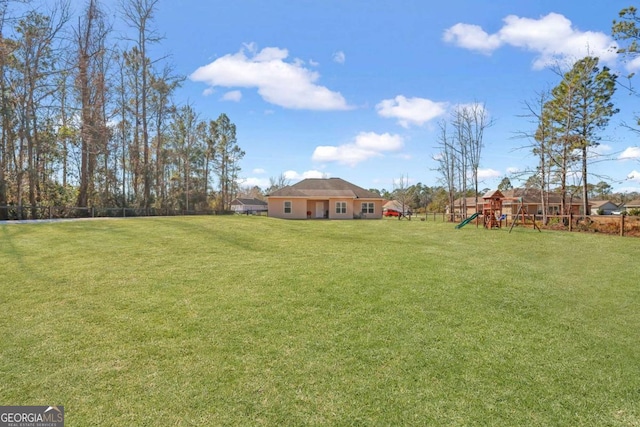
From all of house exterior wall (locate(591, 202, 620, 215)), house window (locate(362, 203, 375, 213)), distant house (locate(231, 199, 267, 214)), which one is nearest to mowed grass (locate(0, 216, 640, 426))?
house window (locate(362, 203, 375, 213))

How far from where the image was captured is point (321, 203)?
29531 millimetres

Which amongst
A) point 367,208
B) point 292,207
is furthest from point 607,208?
point 292,207

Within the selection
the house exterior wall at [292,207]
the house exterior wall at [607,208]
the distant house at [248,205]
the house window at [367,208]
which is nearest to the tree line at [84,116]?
the house exterior wall at [292,207]

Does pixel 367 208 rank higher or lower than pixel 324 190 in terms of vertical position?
lower

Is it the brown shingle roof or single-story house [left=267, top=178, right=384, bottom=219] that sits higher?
the brown shingle roof

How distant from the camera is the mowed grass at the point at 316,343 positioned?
2621 millimetres

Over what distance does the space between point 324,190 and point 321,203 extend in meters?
1.55

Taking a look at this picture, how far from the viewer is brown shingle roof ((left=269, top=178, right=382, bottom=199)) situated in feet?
95.3

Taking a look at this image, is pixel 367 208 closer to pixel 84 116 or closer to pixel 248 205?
pixel 84 116

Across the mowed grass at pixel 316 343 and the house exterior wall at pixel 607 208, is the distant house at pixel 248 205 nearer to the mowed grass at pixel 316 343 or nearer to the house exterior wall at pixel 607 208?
the mowed grass at pixel 316 343

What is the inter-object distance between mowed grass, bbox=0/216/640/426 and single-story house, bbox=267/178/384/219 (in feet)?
70.8

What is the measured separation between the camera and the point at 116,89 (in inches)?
942

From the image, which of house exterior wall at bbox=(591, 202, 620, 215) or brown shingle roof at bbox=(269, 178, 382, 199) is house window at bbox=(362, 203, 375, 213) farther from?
house exterior wall at bbox=(591, 202, 620, 215)

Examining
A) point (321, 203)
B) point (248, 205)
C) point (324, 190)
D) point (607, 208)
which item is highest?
point (324, 190)
